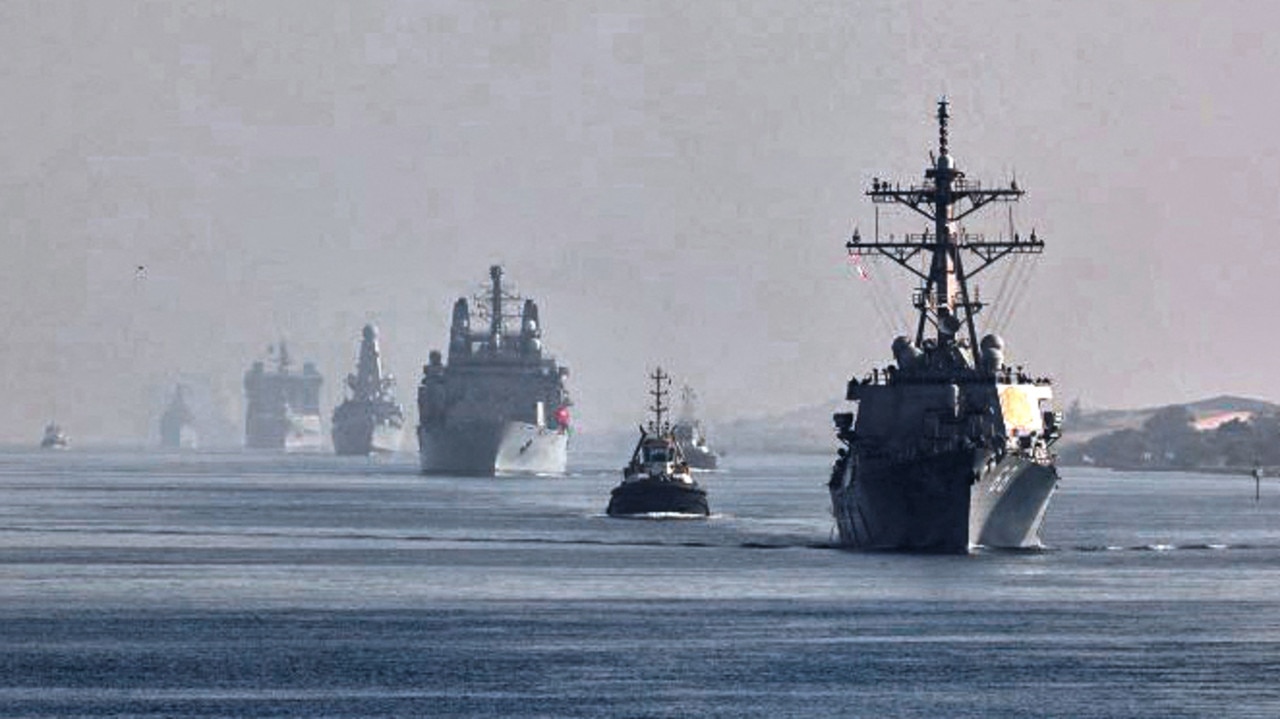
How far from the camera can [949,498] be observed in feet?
442

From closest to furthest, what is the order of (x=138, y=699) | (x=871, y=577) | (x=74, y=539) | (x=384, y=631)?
1. (x=138, y=699)
2. (x=384, y=631)
3. (x=871, y=577)
4. (x=74, y=539)

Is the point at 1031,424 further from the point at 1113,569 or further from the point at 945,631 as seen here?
the point at 945,631

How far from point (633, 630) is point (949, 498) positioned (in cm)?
3487

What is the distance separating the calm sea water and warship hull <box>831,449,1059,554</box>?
1794 mm

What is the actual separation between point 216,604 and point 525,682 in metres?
31.6

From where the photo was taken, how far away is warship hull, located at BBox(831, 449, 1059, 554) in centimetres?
13325

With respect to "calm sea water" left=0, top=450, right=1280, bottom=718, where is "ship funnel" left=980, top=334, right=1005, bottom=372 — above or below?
above

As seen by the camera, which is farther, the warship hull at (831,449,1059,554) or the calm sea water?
the warship hull at (831,449,1059,554)

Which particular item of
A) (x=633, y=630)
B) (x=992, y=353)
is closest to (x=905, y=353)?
(x=992, y=353)

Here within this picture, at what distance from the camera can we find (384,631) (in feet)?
335

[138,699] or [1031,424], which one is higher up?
[1031,424]

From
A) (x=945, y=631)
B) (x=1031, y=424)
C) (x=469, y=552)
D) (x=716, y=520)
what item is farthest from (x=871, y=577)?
(x=716, y=520)

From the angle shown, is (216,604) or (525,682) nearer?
(525,682)

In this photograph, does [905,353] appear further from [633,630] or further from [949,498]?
[633,630]
